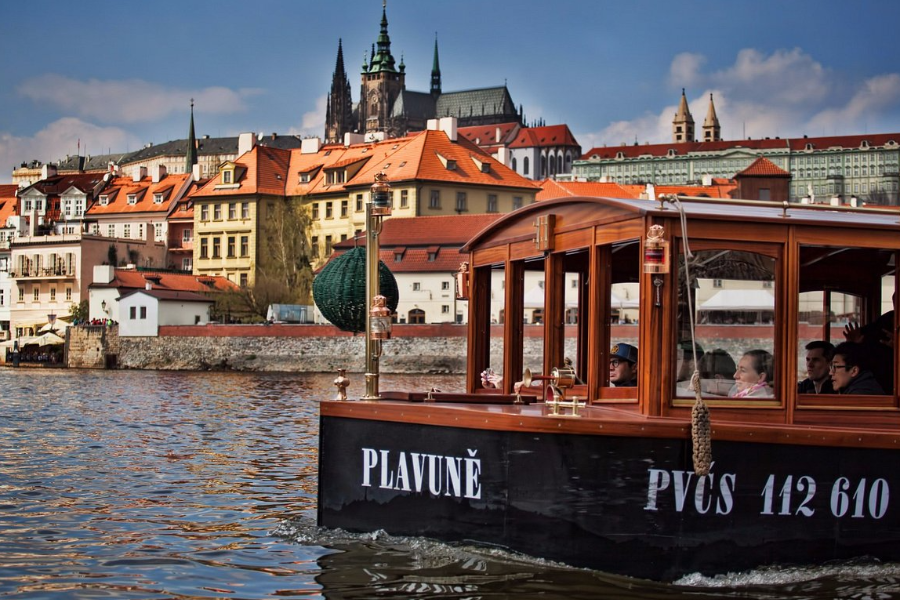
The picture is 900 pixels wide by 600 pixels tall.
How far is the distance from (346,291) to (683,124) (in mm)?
158327

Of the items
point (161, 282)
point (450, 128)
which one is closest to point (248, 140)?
point (450, 128)

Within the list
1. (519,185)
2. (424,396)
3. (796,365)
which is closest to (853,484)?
(796,365)

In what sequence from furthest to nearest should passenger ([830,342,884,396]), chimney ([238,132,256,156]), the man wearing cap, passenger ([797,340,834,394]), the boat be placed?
chimney ([238,132,256,156])
the man wearing cap
passenger ([797,340,834,394])
passenger ([830,342,884,396])
the boat

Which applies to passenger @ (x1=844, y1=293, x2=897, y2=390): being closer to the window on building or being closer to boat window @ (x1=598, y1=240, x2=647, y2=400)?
boat window @ (x1=598, y1=240, x2=647, y2=400)

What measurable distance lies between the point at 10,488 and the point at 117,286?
51010 mm

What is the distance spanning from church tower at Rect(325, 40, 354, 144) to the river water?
163419 millimetres

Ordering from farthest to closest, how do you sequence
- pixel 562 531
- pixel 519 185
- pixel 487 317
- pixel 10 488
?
pixel 519 185, pixel 10 488, pixel 487 317, pixel 562 531

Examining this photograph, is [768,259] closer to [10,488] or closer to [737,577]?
[737,577]

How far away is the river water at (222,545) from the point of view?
27.1 feet

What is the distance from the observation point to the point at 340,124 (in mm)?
181500

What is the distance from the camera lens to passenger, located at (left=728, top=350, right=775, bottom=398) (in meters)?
8.26

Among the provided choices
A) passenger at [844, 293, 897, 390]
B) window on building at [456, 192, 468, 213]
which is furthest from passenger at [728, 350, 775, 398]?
window on building at [456, 192, 468, 213]

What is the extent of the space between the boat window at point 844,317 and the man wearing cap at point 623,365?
3.80 feet

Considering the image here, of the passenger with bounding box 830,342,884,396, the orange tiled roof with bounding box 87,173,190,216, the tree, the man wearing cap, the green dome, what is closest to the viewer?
the passenger with bounding box 830,342,884,396
